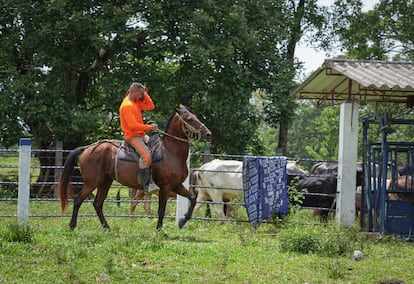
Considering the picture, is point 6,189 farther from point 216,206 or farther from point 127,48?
point 216,206

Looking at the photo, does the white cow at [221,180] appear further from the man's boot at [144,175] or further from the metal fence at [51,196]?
the man's boot at [144,175]

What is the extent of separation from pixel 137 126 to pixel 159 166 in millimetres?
820

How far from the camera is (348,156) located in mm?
12508

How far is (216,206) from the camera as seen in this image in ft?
46.9

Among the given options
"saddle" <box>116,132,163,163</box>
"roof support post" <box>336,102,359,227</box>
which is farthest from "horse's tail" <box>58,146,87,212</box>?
"roof support post" <box>336,102,359,227</box>

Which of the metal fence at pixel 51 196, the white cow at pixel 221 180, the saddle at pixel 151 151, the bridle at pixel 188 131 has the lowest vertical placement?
the metal fence at pixel 51 196

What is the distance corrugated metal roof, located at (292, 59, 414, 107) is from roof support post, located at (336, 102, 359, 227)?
28 centimetres

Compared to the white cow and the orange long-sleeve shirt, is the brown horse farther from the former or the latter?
the white cow

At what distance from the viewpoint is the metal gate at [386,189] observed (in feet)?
37.9

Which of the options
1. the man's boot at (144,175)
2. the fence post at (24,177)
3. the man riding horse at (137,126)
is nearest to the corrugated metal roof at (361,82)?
the man riding horse at (137,126)

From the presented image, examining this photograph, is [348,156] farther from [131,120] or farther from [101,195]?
[101,195]

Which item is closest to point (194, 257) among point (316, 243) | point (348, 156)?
point (316, 243)

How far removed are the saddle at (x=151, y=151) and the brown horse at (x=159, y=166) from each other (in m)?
0.07

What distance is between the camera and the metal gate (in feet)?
37.9
